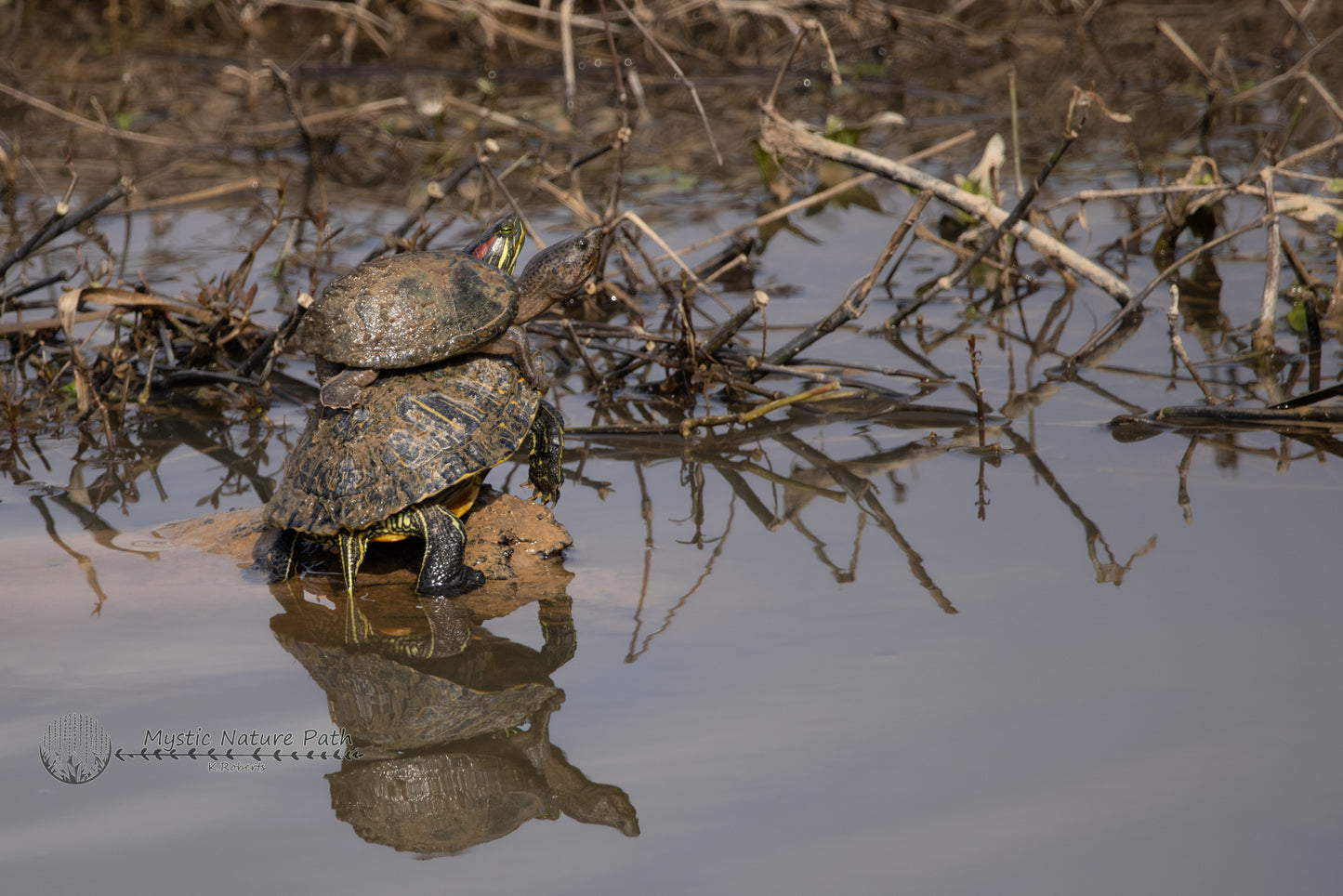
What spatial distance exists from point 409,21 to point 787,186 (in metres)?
5.51

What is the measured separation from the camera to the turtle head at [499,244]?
3875 millimetres

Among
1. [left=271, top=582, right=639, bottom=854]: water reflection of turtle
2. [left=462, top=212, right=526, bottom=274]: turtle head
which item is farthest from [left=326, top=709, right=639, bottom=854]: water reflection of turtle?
[left=462, top=212, right=526, bottom=274]: turtle head

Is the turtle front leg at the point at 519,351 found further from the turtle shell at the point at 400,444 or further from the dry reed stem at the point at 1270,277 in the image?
the dry reed stem at the point at 1270,277

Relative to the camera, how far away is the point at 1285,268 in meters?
5.87

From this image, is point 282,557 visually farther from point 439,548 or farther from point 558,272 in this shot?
point 558,272

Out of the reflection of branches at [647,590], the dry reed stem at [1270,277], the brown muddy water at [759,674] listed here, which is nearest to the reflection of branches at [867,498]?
the brown muddy water at [759,674]

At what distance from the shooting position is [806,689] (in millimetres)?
2785

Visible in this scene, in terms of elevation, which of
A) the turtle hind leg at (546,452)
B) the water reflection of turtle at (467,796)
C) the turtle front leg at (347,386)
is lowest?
the water reflection of turtle at (467,796)

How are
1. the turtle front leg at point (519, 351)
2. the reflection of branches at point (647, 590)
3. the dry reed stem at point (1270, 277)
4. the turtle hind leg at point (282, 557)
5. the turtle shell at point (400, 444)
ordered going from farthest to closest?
the dry reed stem at point (1270, 277), the turtle front leg at point (519, 351), the turtle hind leg at point (282, 557), the turtle shell at point (400, 444), the reflection of branches at point (647, 590)

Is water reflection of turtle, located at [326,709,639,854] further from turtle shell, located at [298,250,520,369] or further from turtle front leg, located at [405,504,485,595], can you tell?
turtle shell, located at [298,250,520,369]

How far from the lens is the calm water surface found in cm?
226

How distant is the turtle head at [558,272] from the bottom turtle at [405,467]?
31 cm

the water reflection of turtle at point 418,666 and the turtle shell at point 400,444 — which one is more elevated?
the turtle shell at point 400,444

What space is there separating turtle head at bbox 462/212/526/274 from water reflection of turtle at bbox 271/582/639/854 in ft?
3.99
